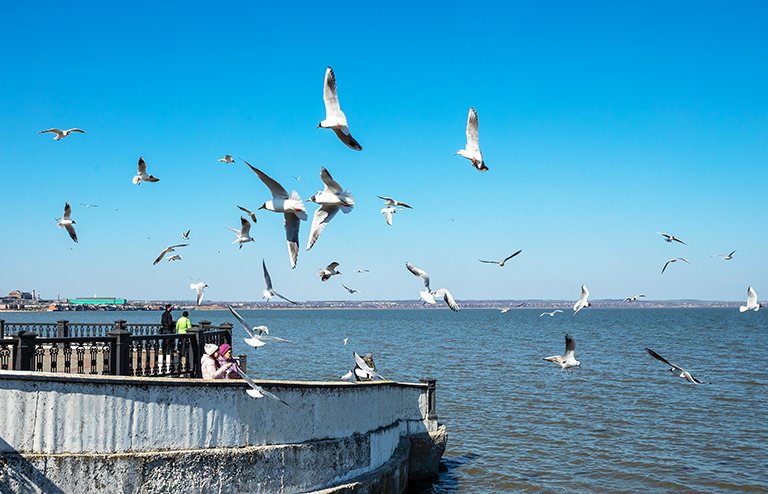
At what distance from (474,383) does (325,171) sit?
25.6m

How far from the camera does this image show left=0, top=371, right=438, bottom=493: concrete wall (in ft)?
24.9

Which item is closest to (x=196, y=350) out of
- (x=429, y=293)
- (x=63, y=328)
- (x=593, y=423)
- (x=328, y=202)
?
(x=63, y=328)

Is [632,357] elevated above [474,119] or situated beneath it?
situated beneath

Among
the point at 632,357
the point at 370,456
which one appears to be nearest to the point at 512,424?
the point at 370,456

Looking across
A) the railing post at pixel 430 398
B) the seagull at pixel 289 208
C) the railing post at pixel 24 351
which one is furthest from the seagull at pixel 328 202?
the railing post at pixel 430 398

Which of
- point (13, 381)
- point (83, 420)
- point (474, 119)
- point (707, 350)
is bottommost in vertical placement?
point (707, 350)

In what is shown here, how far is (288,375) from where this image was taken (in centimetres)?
3425

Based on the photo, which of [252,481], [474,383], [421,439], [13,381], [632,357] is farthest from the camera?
[632,357]

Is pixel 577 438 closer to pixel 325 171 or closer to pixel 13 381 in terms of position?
pixel 325 171

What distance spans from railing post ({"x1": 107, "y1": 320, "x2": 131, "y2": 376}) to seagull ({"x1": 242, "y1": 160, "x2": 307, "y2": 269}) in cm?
471

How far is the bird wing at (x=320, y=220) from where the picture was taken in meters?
7.88

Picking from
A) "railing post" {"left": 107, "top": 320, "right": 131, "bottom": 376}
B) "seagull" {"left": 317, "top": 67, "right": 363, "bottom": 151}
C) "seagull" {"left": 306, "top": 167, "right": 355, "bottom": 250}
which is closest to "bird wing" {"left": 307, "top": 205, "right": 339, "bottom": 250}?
"seagull" {"left": 306, "top": 167, "right": 355, "bottom": 250}

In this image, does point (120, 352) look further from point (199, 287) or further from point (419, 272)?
point (419, 272)

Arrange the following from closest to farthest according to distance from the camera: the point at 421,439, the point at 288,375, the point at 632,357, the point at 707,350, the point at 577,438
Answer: the point at 421,439 → the point at 577,438 → the point at 288,375 → the point at 632,357 → the point at 707,350
